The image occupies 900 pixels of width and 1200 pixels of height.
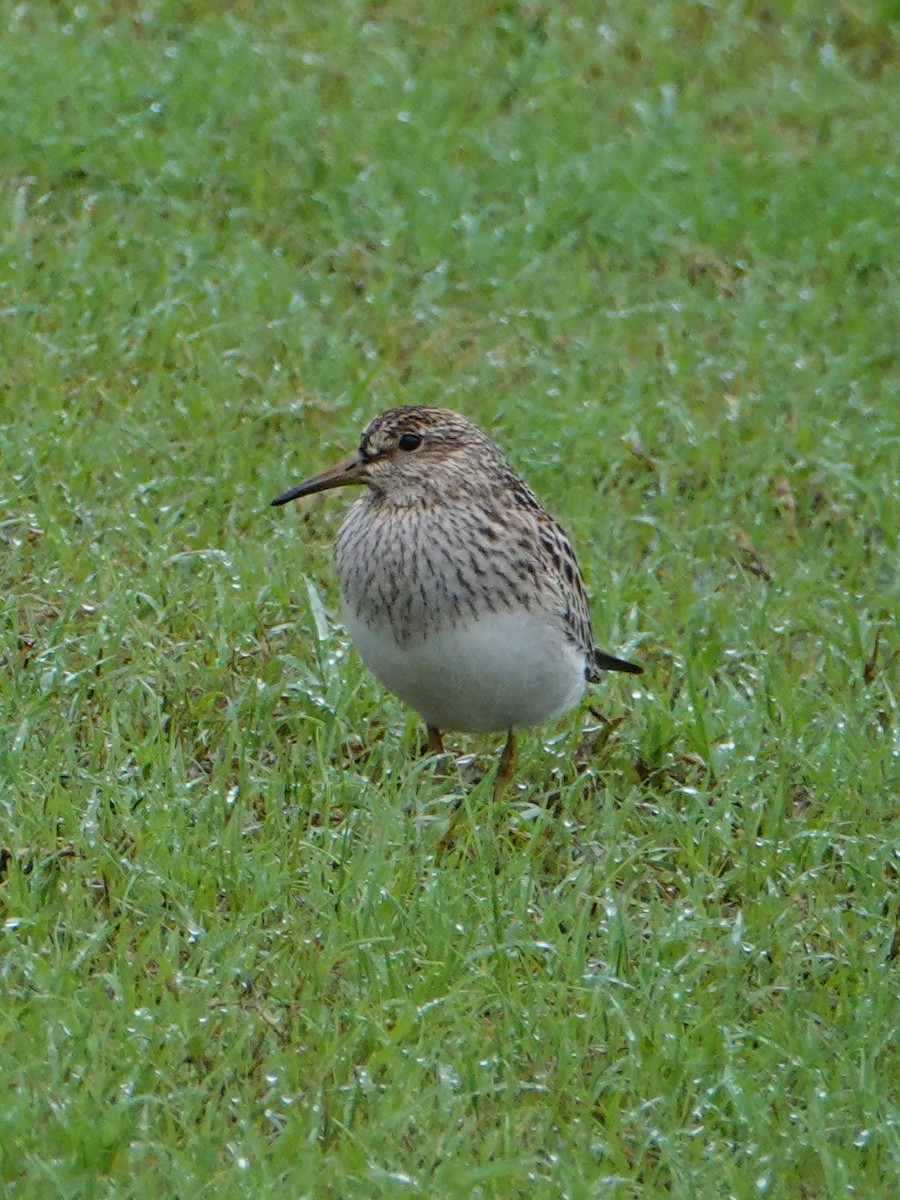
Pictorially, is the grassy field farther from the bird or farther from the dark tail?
the bird

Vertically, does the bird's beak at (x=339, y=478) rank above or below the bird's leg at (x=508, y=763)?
Answer: above

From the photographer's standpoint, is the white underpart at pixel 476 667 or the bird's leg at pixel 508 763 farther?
the bird's leg at pixel 508 763

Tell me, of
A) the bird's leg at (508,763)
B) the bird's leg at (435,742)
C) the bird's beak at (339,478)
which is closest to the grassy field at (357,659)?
the bird's leg at (508,763)

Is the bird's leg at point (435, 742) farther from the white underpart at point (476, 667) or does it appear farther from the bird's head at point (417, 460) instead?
the bird's head at point (417, 460)

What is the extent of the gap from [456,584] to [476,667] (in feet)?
0.78

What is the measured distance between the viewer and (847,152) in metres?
10.7

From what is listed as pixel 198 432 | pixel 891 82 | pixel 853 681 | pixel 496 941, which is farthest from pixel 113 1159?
pixel 891 82

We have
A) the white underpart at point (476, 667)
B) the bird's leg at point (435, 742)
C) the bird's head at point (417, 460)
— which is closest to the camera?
the white underpart at point (476, 667)

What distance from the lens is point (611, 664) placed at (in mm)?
6660

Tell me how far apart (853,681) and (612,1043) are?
2.30 m

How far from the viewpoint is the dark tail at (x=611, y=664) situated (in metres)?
6.58

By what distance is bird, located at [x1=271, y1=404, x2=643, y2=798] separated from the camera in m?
5.84

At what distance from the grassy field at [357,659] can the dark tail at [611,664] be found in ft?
0.37

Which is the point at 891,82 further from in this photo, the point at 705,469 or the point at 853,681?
the point at 853,681
